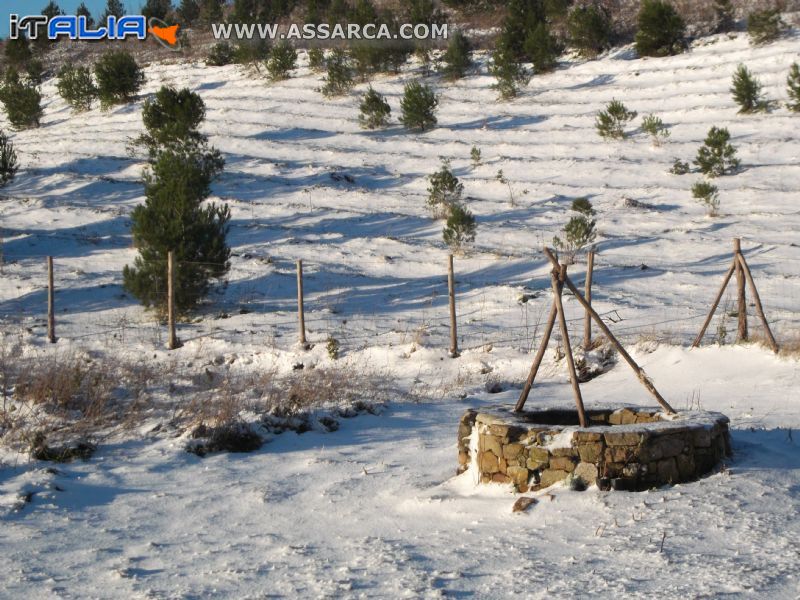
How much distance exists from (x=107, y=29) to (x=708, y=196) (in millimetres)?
36592

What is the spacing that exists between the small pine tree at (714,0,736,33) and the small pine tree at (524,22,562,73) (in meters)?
7.73

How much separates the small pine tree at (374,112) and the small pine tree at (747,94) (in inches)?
454

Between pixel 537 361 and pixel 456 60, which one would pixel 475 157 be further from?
pixel 537 361

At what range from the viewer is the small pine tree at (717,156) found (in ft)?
75.7

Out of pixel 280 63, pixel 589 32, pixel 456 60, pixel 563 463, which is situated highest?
pixel 589 32

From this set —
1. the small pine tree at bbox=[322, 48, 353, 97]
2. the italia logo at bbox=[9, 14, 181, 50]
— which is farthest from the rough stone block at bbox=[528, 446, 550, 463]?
the italia logo at bbox=[9, 14, 181, 50]

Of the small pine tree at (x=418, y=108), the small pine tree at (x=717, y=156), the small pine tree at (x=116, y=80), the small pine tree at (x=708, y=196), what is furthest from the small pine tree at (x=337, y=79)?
the small pine tree at (x=708, y=196)

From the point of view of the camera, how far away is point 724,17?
37.7m

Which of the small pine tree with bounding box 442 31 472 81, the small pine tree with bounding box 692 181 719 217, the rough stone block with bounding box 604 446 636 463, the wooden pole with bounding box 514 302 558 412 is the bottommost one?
the rough stone block with bounding box 604 446 636 463

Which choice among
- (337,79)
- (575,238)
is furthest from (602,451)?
(337,79)

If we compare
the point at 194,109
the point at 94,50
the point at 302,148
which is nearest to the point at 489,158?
the point at 302,148

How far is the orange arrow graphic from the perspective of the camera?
48237 millimetres

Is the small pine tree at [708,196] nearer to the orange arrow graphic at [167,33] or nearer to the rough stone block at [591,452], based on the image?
the rough stone block at [591,452]

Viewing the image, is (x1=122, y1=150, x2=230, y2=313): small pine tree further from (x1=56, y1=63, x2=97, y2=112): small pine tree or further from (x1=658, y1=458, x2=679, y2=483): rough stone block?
(x1=56, y1=63, x2=97, y2=112): small pine tree
